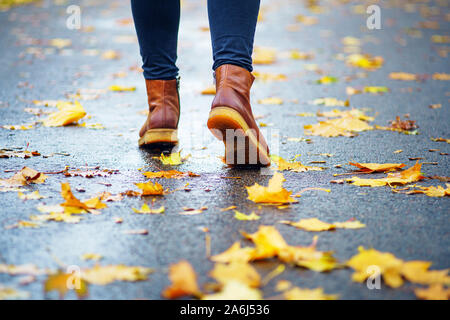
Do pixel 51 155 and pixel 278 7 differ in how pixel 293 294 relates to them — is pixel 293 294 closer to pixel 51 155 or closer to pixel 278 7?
pixel 51 155

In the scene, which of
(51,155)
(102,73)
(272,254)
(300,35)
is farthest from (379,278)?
(300,35)

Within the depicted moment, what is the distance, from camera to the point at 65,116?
3.02 m

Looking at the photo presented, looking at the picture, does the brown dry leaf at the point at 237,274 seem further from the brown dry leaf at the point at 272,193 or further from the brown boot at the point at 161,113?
the brown boot at the point at 161,113

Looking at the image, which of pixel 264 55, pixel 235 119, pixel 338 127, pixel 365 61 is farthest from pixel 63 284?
pixel 264 55

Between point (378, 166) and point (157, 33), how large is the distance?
1.15 meters

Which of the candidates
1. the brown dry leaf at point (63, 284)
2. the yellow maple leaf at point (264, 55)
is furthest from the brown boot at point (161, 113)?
the yellow maple leaf at point (264, 55)

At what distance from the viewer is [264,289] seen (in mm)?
1246

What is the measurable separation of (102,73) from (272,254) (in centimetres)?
365

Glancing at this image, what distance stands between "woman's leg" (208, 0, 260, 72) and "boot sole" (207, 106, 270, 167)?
23 centimetres

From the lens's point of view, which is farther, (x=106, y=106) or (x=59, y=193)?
(x=106, y=106)

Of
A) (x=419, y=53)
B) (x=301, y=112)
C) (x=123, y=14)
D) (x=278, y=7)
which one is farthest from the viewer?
(x=278, y=7)

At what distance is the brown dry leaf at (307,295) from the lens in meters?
1.21

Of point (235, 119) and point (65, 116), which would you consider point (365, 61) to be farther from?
point (235, 119)

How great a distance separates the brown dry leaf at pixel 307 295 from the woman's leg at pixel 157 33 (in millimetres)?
1536
